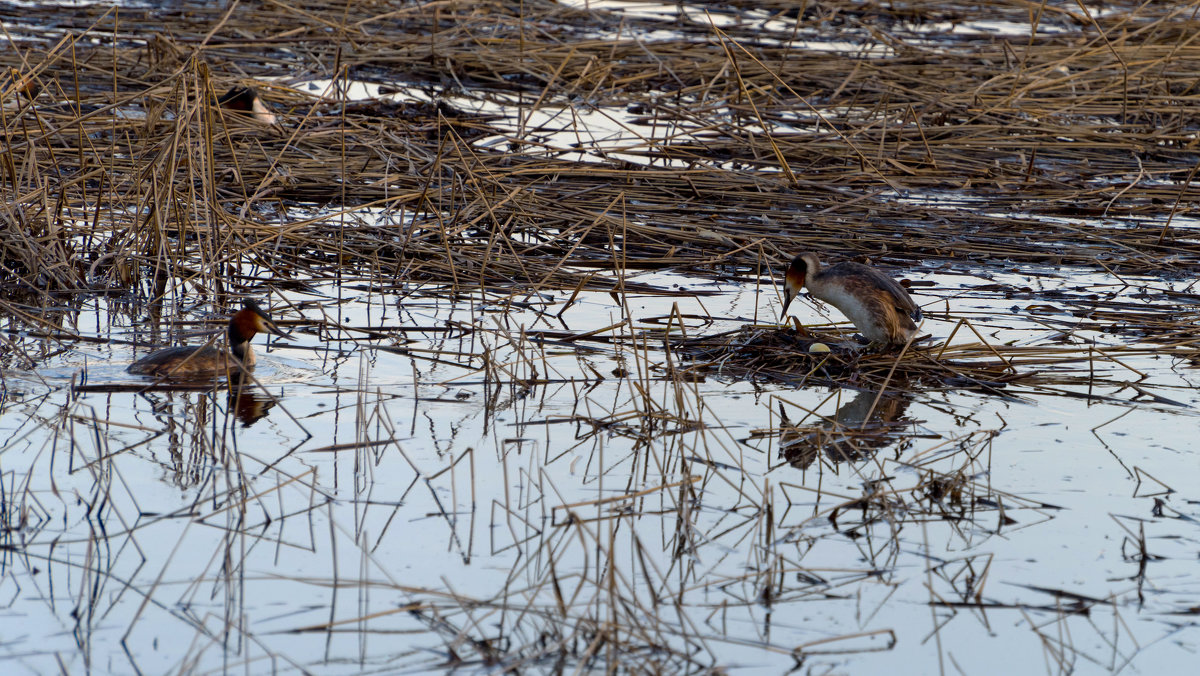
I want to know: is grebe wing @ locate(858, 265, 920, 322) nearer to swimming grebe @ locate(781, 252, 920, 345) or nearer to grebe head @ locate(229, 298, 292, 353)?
swimming grebe @ locate(781, 252, 920, 345)

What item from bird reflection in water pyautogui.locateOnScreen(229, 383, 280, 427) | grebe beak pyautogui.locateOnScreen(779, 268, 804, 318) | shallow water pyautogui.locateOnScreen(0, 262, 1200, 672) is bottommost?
shallow water pyautogui.locateOnScreen(0, 262, 1200, 672)

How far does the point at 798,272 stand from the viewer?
21.0ft

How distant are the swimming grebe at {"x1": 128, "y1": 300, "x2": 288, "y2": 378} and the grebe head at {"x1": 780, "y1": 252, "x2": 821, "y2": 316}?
2291 millimetres

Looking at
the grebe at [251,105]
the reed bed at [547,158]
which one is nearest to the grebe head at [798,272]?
the reed bed at [547,158]

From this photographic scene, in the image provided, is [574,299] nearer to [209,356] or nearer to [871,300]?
[871,300]

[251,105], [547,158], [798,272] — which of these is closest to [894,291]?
[798,272]

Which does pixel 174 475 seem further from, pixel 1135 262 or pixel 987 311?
pixel 1135 262

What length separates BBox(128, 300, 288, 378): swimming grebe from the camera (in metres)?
5.34

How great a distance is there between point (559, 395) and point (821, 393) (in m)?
1.05

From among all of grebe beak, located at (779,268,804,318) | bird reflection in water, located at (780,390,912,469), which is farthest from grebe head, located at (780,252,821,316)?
bird reflection in water, located at (780,390,912,469)

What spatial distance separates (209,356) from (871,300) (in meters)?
2.69

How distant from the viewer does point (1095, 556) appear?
404 cm

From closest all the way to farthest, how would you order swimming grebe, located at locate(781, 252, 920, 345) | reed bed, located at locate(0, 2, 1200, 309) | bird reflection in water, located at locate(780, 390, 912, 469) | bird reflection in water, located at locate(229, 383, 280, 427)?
bird reflection in water, located at locate(780, 390, 912, 469) → bird reflection in water, located at locate(229, 383, 280, 427) → swimming grebe, located at locate(781, 252, 920, 345) → reed bed, located at locate(0, 2, 1200, 309)

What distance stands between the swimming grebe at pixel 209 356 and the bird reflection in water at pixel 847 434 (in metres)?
1.99
